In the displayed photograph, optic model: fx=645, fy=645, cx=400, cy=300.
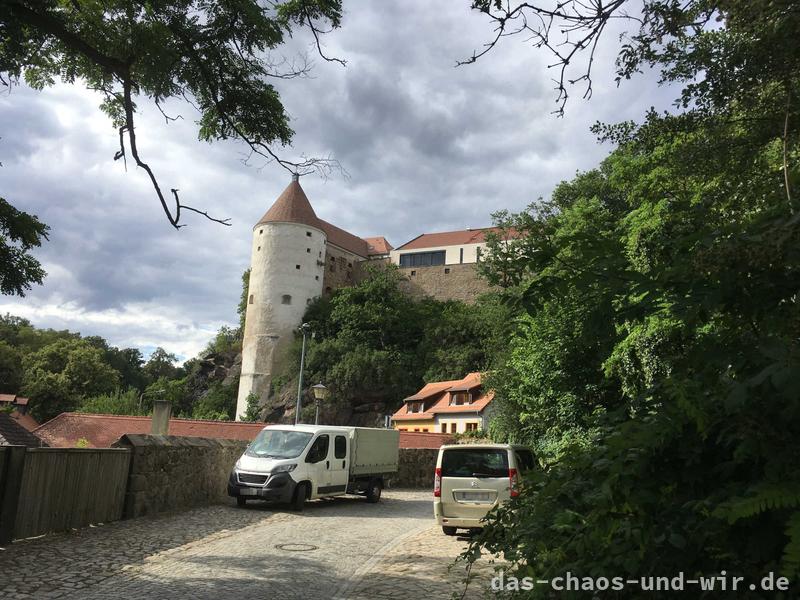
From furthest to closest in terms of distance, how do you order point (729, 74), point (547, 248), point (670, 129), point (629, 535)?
point (670, 129) → point (729, 74) → point (547, 248) → point (629, 535)

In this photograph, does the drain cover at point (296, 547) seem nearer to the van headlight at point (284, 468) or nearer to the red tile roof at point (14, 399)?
the van headlight at point (284, 468)

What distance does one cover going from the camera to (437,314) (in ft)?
230

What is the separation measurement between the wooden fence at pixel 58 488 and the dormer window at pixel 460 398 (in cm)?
3712

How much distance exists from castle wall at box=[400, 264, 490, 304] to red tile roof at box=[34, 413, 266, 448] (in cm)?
4562

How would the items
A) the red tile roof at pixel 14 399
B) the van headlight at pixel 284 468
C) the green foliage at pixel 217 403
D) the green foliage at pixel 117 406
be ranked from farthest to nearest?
the green foliage at pixel 217 403, the green foliage at pixel 117 406, the red tile roof at pixel 14 399, the van headlight at pixel 284 468

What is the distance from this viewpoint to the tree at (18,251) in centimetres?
1026

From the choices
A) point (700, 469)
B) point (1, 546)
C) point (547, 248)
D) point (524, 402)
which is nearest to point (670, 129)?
point (547, 248)

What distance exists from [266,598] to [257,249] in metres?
69.3

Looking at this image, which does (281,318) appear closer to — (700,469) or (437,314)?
(437,314)

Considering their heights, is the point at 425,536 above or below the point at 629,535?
below

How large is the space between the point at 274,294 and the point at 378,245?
96.6ft

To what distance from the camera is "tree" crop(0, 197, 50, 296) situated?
1026 cm

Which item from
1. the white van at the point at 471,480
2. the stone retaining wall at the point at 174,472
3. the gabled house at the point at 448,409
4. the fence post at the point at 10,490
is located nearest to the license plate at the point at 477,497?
the white van at the point at 471,480

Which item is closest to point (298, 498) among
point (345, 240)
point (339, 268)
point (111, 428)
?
point (111, 428)
